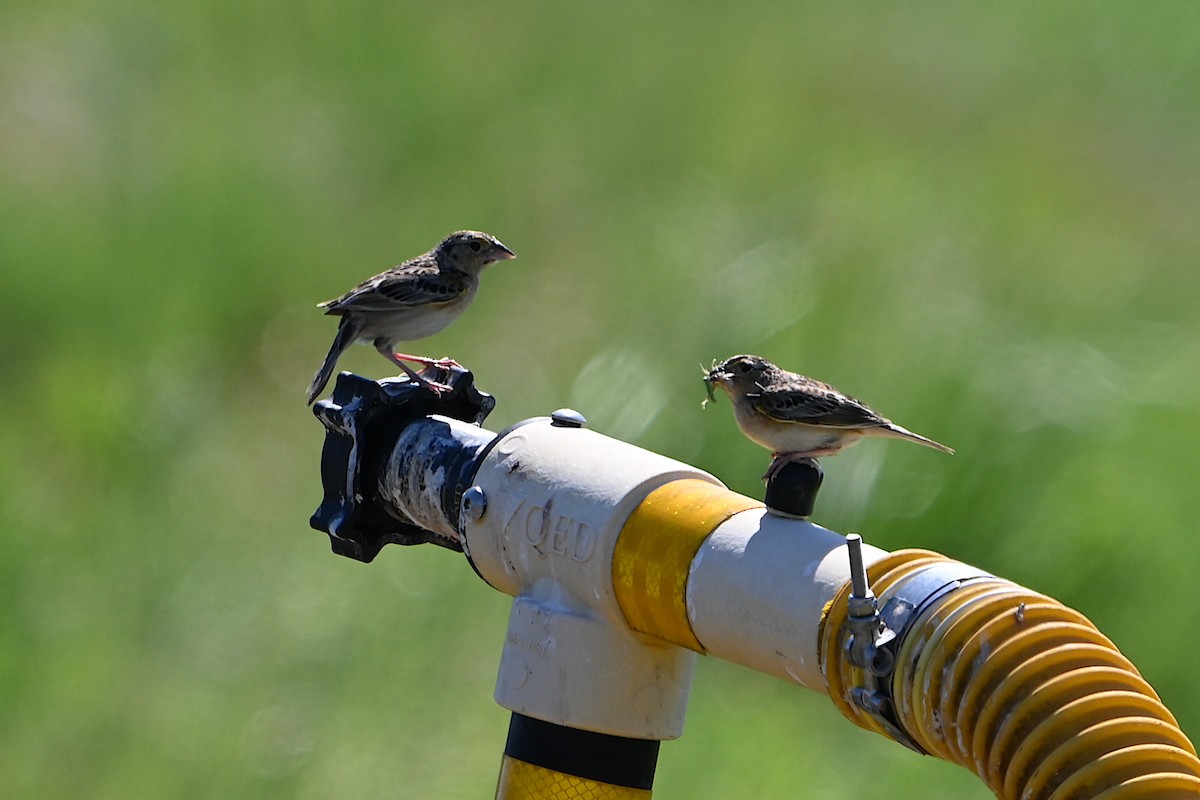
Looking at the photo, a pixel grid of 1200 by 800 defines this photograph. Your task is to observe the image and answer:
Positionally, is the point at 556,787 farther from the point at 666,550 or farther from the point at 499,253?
the point at 499,253

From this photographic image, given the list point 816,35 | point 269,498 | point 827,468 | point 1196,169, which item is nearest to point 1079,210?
point 1196,169

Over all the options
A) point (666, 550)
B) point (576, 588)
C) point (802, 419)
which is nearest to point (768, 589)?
point (666, 550)

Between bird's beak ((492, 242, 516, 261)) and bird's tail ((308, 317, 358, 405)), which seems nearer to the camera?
bird's tail ((308, 317, 358, 405))

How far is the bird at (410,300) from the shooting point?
4918 millimetres

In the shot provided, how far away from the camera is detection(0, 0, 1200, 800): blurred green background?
617cm

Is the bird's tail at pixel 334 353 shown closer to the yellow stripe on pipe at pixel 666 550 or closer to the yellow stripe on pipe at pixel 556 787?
the yellow stripe on pipe at pixel 556 787

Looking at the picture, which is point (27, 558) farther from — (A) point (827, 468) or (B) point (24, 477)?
(A) point (827, 468)

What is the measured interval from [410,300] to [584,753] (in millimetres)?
2524

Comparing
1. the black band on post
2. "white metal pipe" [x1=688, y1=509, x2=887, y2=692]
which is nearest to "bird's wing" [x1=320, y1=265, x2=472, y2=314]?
the black band on post

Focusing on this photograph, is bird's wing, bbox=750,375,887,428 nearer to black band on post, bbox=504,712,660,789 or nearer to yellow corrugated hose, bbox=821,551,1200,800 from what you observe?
black band on post, bbox=504,712,660,789

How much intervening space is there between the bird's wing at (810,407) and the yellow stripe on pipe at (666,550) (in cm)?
108

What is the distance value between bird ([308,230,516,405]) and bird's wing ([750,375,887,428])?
1.45m

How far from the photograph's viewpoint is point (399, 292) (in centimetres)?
495

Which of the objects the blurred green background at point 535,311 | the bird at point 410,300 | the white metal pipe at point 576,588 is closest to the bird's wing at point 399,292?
the bird at point 410,300
